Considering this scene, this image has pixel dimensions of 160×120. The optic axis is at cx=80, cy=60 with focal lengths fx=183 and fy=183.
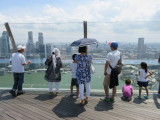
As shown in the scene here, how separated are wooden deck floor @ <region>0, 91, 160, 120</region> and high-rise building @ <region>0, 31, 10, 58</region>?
1.63m

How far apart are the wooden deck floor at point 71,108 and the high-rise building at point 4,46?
1.63 metres

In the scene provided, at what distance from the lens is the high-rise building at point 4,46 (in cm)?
632

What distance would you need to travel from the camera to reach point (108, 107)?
459cm

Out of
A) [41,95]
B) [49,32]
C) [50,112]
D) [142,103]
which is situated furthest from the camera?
[49,32]

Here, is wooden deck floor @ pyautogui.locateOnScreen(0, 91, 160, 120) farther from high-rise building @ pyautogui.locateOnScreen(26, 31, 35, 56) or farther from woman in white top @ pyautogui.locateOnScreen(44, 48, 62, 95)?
high-rise building @ pyautogui.locateOnScreen(26, 31, 35, 56)

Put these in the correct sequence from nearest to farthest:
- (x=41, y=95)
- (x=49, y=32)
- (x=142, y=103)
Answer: (x=142, y=103)
(x=41, y=95)
(x=49, y=32)

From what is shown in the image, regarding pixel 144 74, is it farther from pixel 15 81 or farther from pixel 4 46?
pixel 4 46

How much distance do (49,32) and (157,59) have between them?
3.55 m

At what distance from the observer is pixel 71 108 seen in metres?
4.53

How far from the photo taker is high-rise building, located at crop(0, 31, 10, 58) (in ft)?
20.7

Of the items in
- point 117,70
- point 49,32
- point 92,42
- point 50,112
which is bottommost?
point 50,112

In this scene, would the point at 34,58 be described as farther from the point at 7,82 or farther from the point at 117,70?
the point at 117,70

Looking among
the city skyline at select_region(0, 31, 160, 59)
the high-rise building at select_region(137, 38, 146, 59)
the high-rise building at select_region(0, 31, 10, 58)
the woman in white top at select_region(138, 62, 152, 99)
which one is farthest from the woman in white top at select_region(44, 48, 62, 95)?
the high-rise building at select_region(137, 38, 146, 59)

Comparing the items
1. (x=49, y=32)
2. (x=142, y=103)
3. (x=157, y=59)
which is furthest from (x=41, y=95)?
(x=157, y=59)
